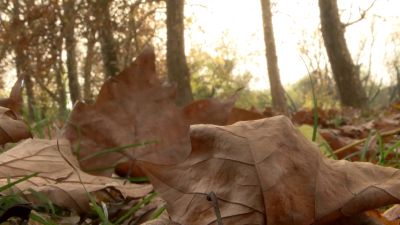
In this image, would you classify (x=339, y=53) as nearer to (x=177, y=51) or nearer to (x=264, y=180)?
(x=177, y=51)

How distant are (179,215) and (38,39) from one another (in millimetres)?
12927

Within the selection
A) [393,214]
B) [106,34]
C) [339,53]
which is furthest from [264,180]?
[106,34]

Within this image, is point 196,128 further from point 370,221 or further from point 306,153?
point 370,221

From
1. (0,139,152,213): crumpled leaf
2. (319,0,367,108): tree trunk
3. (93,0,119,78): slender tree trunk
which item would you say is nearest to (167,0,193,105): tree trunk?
(93,0,119,78): slender tree trunk

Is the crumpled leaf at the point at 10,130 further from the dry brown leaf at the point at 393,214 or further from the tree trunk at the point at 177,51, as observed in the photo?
the tree trunk at the point at 177,51

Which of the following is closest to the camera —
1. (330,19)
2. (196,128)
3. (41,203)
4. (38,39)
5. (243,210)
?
(243,210)

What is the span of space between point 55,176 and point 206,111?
467mm

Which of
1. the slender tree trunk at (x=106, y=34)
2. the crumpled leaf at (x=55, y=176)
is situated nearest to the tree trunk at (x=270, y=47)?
the slender tree trunk at (x=106, y=34)

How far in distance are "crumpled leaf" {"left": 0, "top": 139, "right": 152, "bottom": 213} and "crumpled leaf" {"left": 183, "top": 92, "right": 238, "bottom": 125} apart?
0.26m

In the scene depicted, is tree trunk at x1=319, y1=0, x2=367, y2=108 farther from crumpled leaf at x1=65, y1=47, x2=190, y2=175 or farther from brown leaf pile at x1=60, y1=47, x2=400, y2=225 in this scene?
brown leaf pile at x1=60, y1=47, x2=400, y2=225

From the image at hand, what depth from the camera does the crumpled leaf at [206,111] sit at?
1437 millimetres

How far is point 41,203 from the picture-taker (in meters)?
1.02

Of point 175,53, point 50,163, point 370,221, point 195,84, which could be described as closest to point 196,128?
point 370,221

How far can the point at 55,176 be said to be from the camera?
3.76 feet
